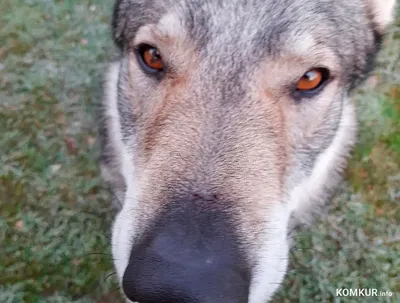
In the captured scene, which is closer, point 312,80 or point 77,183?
point 312,80

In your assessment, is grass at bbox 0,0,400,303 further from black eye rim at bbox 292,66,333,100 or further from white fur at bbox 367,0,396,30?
black eye rim at bbox 292,66,333,100

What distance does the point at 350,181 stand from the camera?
356cm

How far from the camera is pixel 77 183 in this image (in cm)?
351

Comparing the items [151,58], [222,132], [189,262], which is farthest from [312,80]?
[189,262]

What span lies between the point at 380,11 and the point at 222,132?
1185 millimetres

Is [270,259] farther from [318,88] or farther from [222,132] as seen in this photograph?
[318,88]

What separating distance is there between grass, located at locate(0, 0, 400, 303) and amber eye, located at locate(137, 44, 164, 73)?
1.49 m

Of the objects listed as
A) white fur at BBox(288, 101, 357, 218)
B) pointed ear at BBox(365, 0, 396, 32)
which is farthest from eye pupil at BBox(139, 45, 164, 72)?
white fur at BBox(288, 101, 357, 218)

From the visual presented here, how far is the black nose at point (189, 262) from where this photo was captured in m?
1.68

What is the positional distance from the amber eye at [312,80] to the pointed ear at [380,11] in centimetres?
58

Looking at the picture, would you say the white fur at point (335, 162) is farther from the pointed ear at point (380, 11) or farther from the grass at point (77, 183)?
the pointed ear at point (380, 11)

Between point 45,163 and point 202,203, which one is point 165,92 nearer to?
point 202,203

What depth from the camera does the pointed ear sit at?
97.3 inches

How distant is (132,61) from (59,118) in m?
1.56
